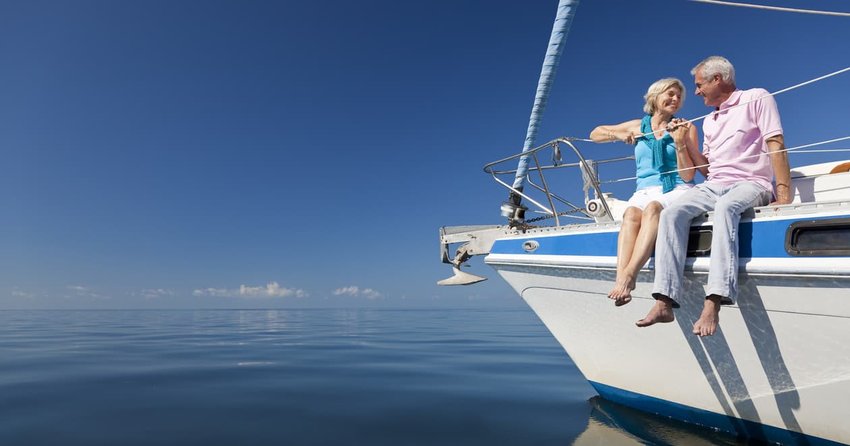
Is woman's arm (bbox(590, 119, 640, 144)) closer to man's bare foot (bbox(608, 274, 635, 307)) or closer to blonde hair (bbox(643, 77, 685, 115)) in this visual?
blonde hair (bbox(643, 77, 685, 115))

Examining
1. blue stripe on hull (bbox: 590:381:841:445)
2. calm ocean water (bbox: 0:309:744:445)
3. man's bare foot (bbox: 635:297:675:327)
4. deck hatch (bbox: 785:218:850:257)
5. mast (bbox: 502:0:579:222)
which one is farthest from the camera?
mast (bbox: 502:0:579:222)

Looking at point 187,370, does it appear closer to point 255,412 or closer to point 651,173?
point 255,412

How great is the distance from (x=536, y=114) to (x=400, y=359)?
5.59 metres

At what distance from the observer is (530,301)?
498 centimetres

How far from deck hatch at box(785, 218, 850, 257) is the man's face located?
1080 mm

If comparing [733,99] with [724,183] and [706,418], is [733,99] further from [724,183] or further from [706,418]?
[706,418]

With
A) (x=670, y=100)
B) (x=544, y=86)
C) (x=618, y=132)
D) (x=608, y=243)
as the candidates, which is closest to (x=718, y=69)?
(x=670, y=100)

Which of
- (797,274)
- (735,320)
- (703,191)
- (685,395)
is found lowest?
(685,395)

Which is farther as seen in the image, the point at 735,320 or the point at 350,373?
the point at 350,373

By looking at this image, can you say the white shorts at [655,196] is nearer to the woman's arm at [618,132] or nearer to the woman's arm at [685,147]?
the woman's arm at [685,147]

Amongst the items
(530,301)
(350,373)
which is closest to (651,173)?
(530,301)

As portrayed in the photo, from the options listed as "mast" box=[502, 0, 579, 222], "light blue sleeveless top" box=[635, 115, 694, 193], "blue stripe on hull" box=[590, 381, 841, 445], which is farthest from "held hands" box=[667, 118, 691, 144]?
"blue stripe on hull" box=[590, 381, 841, 445]

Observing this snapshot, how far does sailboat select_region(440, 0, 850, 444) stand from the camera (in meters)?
2.76

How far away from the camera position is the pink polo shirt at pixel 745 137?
306cm
